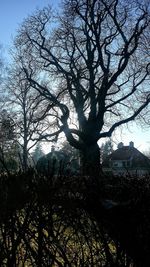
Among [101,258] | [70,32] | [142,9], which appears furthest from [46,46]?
[101,258]

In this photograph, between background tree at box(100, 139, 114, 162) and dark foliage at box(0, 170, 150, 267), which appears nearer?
dark foliage at box(0, 170, 150, 267)

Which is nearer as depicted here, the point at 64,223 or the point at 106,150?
the point at 64,223

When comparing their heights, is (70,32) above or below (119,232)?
above

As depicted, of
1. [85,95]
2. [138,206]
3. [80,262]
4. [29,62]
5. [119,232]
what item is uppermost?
[29,62]

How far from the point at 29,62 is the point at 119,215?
1219 inches

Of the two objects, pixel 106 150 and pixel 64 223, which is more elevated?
pixel 106 150

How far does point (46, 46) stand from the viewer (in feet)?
105

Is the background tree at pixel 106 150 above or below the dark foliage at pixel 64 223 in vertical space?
above

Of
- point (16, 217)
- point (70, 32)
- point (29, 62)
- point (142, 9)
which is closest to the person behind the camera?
point (16, 217)

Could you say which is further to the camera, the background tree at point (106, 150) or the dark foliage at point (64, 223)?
the background tree at point (106, 150)

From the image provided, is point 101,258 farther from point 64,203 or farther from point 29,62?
point 29,62

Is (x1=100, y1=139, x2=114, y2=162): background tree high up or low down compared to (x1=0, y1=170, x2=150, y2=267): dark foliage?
up

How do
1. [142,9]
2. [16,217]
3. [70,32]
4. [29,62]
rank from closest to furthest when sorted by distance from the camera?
1. [16,217]
2. [142,9]
3. [70,32]
4. [29,62]

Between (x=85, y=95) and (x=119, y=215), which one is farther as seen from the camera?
(x=85, y=95)
